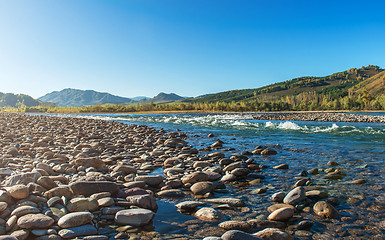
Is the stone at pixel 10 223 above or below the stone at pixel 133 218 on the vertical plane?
above

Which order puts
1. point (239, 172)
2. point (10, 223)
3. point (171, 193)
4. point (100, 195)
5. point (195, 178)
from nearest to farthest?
point (10, 223) → point (100, 195) → point (171, 193) → point (195, 178) → point (239, 172)

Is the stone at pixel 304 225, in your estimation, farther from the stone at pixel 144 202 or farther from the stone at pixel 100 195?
the stone at pixel 100 195

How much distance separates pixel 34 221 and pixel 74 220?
536mm

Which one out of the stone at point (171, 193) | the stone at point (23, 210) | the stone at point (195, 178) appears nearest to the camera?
the stone at point (23, 210)

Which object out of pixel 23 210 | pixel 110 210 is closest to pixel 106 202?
pixel 110 210

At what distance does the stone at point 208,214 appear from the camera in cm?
392

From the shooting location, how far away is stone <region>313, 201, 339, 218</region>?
3.95 m

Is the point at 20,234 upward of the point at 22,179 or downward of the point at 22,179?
downward

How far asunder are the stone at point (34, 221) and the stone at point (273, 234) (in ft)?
10.3

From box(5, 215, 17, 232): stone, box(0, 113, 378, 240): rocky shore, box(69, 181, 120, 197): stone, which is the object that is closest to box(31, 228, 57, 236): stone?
box(0, 113, 378, 240): rocky shore

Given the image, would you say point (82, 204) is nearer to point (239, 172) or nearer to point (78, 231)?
point (78, 231)

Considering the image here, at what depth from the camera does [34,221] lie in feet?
10.7

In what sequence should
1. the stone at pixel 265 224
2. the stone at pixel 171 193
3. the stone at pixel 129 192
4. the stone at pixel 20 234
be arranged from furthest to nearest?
the stone at pixel 171 193 → the stone at pixel 129 192 → the stone at pixel 265 224 → the stone at pixel 20 234

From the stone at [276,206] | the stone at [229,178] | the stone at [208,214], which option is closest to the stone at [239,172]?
the stone at [229,178]
